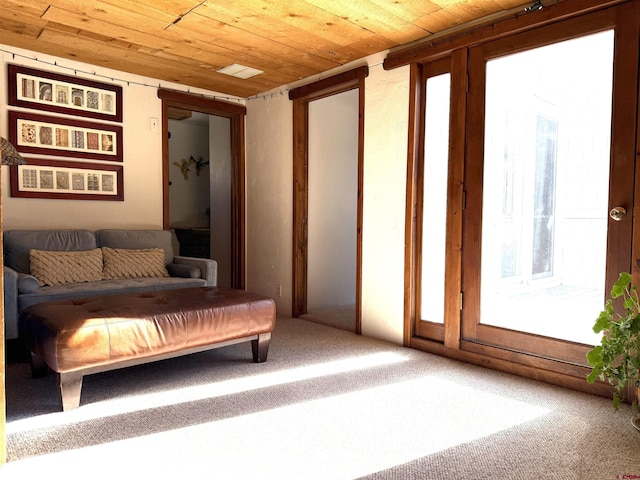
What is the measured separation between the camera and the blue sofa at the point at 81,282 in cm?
302

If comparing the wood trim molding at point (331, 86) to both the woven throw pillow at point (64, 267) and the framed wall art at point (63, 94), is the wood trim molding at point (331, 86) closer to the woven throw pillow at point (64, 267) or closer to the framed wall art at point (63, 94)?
the framed wall art at point (63, 94)

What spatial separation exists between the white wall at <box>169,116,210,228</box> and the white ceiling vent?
2913 millimetres

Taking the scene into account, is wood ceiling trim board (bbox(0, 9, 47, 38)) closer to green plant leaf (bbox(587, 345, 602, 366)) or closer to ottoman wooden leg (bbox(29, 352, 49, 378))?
ottoman wooden leg (bbox(29, 352, 49, 378))

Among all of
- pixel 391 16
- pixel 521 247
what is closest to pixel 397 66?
pixel 391 16

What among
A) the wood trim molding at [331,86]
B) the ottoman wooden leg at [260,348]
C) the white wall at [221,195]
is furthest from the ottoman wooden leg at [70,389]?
the white wall at [221,195]

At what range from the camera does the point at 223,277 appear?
18.9 ft

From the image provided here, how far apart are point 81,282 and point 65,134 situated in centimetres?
138

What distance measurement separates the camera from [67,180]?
4.03 m

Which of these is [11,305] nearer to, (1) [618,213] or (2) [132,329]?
(2) [132,329]

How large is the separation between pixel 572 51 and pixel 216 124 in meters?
4.27

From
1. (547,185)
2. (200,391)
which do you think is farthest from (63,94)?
(547,185)

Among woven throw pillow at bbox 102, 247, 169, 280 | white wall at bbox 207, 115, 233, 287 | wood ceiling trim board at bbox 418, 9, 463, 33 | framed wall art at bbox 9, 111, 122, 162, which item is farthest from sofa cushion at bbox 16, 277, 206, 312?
wood ceiling trim board at bbox 418, 9, 463, 33

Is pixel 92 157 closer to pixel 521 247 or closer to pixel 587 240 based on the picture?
pixel 521 247

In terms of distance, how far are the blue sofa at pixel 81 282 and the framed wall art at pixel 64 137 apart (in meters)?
0.71
